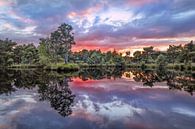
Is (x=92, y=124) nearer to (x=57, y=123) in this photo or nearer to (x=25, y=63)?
(x=57, y=123)

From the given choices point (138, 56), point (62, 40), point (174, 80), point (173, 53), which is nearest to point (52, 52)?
point (62, 40)

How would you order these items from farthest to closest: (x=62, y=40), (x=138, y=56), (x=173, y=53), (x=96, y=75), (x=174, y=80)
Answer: (x=138, y=56) < (x=173, y=53) < (x=62, y=40) < (x=96, y=75) < (x=174, y=80)

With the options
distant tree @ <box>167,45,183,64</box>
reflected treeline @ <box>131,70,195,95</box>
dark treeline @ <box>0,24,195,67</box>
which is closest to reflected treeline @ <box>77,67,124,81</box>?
reflected treeline @ <box>131,70,195,95</box>

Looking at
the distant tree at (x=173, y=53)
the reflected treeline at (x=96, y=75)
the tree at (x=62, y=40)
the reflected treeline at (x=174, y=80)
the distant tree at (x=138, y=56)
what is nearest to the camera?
the reflected treeline at (x=174, y=80)

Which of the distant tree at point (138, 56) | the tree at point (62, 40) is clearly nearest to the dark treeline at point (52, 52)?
the tree at point (62, 40)

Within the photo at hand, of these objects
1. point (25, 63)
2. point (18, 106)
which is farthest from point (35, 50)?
point (18, 106)

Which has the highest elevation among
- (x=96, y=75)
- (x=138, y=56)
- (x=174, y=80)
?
(x=174, y=80)

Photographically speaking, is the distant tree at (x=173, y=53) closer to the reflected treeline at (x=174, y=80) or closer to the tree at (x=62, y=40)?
the tree at (x=62, y=40)

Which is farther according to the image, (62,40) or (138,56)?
(138,56)

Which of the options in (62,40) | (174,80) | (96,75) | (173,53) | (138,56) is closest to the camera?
(174,80)

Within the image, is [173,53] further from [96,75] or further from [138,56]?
[96,75]

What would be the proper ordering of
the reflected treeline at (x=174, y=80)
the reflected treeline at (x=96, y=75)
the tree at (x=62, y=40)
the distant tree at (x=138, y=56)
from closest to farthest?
the reflected treeline at (x=174, y=80), the reflected treeline at (x=96, y=75), the tree at (x=62, y=40), the distant tree at (x=138, y=56)

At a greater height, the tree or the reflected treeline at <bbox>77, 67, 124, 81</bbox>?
the tree

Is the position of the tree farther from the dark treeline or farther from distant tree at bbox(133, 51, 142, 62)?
distant tree at bbox(133, 51, 142, 62)
